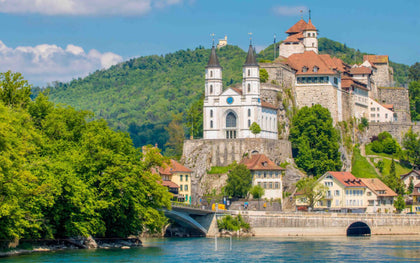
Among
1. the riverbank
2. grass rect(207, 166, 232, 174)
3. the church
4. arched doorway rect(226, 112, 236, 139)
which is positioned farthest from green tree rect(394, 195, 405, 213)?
the riverbank

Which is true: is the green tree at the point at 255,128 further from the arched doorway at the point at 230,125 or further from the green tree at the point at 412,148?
the green tree at the point at 412,148

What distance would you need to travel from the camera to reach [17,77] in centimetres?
9119

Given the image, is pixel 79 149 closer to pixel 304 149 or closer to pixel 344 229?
pixel 344 229

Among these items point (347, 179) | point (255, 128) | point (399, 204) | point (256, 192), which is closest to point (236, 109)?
point (255, 128)

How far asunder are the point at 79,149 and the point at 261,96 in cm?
5595

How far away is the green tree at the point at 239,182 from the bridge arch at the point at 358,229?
47.6 feet

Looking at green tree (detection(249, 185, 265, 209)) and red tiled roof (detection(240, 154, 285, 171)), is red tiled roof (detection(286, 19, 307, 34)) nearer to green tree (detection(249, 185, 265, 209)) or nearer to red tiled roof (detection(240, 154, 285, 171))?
red tiled roof (detection(240, 154, 285, 171))

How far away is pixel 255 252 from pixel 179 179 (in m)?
43.2

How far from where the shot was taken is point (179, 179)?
12756 cm

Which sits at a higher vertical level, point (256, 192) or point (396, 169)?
point (396, 169)

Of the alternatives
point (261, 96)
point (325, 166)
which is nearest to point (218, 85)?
point (261, 96)

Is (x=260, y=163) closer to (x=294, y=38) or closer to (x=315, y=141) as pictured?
(x=315, y=141)

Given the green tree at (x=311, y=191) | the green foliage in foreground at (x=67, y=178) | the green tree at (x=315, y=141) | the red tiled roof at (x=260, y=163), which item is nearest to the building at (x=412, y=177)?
the green tree at (x=315, y=141)

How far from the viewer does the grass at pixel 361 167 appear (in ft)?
462
